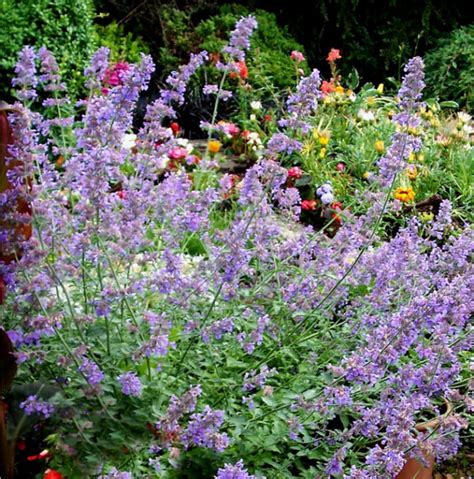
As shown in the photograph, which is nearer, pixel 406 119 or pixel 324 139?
pixel 406 119

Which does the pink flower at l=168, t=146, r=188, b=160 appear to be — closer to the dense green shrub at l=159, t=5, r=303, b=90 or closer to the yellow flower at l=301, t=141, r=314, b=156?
the yellow flower at l=301, t=141, r=314, b=156

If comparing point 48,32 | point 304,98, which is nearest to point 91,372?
point 304,98

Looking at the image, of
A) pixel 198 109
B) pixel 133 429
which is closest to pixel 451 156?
pixel 198 109

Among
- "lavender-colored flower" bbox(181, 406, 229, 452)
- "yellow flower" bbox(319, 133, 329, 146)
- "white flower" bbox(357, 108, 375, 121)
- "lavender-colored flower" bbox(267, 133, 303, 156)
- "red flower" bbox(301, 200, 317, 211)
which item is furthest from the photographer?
"white flower" bbox(357, 108, 375, 121)

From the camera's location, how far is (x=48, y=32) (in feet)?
17.6

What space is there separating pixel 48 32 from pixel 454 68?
15.1ft

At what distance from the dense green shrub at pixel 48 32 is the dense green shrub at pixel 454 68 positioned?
397cm

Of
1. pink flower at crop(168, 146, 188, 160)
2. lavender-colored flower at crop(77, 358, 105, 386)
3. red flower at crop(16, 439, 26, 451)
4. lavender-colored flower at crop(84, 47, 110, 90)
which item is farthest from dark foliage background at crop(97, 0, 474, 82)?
lavender-colored flower at crop(77, 358, 105, 386)

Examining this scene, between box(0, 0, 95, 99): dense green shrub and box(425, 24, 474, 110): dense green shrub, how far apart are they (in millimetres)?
3972

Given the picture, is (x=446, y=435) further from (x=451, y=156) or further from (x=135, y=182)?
(x=451, y=156)

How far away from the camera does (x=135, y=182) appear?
7.50 ft

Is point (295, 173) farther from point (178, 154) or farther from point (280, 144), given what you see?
point (280, 144)

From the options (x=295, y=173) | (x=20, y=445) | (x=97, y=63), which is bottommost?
(x=20, y=445)

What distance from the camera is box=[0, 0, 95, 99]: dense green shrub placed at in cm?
527
